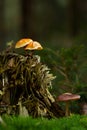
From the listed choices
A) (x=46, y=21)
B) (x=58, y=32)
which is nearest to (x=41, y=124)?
(x=58, y=32)

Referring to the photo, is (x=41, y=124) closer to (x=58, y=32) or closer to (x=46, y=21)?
(x=58, y=32)

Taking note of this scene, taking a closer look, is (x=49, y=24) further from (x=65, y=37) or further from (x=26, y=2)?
(x=26, y=2)

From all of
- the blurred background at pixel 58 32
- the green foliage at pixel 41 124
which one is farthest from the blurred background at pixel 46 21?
the green foliage at pixel 41 124

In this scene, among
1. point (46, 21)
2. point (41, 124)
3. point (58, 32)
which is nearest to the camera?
point (41, 124)

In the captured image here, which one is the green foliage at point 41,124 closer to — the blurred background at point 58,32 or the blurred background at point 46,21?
the blurred background at point 58,32

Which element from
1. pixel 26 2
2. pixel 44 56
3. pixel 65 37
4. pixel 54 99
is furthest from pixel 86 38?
pixel 65 37

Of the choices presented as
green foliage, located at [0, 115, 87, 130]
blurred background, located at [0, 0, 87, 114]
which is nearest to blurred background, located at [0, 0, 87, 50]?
blurred background, located at [0, 0, 87, 114]
